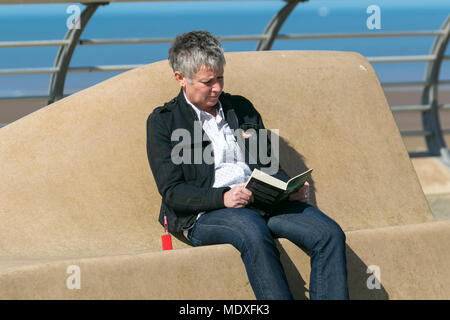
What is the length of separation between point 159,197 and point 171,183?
68 cm

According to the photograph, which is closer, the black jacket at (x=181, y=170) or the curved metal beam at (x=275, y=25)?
the black jacket at (x=181, y=170)

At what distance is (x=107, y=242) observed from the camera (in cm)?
386

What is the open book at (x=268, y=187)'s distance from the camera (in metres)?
3.16

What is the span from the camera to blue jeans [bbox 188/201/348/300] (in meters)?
3.03

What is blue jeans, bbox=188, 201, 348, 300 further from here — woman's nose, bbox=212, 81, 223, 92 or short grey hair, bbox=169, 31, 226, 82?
short grey hair, bbox=169, 31, 226, 82

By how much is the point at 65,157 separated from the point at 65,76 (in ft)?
10.1

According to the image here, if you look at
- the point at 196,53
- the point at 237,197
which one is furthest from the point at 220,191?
the point at 196,53

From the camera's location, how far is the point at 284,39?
25.3 feet

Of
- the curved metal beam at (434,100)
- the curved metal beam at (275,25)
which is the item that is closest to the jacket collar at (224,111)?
the curved metal beam at (275,25)

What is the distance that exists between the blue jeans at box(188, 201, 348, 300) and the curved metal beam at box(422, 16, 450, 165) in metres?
5.45
